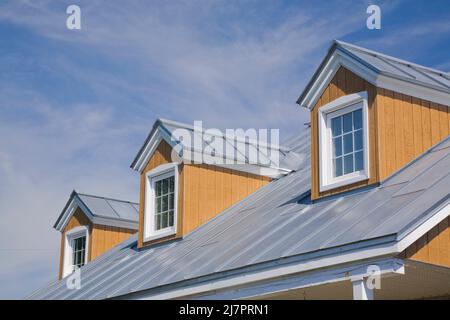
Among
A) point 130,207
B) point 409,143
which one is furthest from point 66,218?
point 409,143

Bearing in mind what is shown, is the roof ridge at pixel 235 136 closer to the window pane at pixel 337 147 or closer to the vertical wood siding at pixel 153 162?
the vertical wood siding at pixel 153 162

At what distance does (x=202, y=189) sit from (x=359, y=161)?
463cm

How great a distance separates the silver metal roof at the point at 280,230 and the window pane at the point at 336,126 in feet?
3.85

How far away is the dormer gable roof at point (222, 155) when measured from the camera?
1695 centimetres

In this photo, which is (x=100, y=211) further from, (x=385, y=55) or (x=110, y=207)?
(x=385, y=55)

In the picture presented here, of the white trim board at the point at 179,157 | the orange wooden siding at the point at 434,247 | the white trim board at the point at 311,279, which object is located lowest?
the white trim board at the point at 311,279

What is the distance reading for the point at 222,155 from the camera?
1698 cm

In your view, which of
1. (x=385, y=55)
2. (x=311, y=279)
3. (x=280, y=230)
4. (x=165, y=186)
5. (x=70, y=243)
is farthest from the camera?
(x=70, y=243)

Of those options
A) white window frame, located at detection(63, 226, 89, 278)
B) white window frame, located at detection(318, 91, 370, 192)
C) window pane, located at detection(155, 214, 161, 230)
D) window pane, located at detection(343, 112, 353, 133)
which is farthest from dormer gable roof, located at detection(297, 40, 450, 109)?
white window frame, located at detection(63, 226, 89, 278)

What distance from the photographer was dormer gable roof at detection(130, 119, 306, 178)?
1695 centimetres

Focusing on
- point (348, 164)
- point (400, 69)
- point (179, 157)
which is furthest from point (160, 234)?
point (400, 69)

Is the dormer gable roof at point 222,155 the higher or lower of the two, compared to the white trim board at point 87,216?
higher

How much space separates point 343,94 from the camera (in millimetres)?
13391

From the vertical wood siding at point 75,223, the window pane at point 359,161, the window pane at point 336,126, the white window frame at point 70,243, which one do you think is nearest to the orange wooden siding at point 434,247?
the window pane at point 359,161
